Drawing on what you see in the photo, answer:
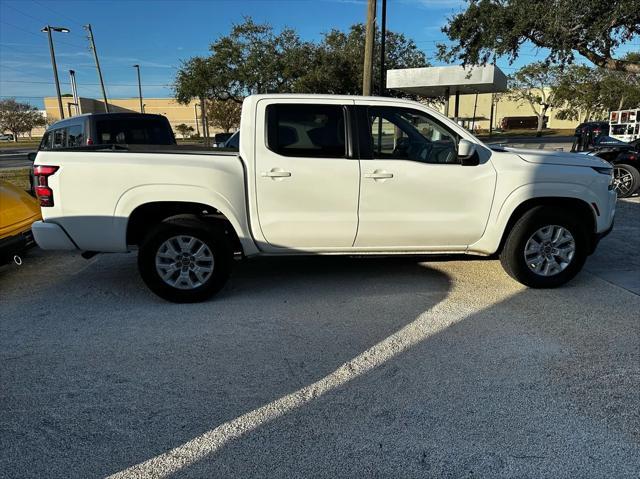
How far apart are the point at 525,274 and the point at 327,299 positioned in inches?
80.3

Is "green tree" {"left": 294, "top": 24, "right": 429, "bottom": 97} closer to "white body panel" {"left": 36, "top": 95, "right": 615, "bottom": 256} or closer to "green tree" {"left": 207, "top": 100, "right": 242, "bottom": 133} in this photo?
"white body panel" {"left": 36, "top": 95, "right": 615, "bottom": 256}

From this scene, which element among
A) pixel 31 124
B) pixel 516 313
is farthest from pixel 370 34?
pixel 31 124

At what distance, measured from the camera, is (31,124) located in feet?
276

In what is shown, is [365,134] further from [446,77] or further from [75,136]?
[446,77]

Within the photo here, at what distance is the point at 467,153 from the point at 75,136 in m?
7.18

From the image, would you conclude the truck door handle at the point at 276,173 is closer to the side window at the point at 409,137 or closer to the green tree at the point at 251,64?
the side window at the point at 409,137

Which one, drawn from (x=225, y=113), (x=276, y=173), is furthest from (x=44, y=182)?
(x=225, y=113)

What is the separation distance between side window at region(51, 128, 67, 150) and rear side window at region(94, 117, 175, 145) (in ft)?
3.58

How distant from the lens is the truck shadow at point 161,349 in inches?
108

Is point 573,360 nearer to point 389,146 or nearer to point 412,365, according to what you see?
point 412,365

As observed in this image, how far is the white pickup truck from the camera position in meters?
4.44

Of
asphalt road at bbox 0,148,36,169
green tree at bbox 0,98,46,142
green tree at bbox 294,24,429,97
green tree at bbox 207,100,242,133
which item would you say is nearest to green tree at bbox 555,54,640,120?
green tree at bbox 294,24,429,97

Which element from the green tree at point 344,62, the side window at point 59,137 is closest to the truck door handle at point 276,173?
the side window at point 59,137

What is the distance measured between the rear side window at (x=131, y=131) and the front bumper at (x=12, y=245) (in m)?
3.38
